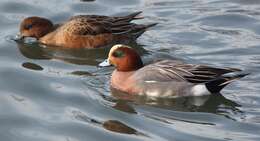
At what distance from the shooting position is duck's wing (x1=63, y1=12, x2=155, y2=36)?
11.0 metres

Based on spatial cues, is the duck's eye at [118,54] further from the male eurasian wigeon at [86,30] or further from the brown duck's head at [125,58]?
the male eurasian wigeon at [86,30]

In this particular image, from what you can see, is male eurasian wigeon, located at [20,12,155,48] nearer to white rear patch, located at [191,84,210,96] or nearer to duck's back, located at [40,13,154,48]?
duck's back, located at [40,13,154,48]

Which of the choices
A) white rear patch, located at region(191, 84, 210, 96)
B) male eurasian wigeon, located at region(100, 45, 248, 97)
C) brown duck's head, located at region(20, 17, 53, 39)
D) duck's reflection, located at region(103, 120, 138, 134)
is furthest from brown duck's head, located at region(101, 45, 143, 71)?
brown duck's head, located at region(20, 17, 53, 39)

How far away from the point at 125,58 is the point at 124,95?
18.1 inches

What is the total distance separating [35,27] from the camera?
11.2 metres

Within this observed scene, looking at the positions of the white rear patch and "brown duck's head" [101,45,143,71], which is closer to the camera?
the white rear patch

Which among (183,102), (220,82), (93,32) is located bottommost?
(183,102)

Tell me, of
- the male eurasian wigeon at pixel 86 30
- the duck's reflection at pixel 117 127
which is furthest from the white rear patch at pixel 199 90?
the male eurasian wigeon at pixel 86 30

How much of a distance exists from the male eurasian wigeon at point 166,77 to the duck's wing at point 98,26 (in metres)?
1.56

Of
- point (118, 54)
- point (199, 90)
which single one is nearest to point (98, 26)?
point (118, 54)

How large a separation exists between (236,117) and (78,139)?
1.70m

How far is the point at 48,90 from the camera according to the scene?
30.5 feet

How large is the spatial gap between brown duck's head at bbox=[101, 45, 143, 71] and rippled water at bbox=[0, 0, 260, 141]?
0.30 meters

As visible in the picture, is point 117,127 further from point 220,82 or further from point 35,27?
point 35,27
